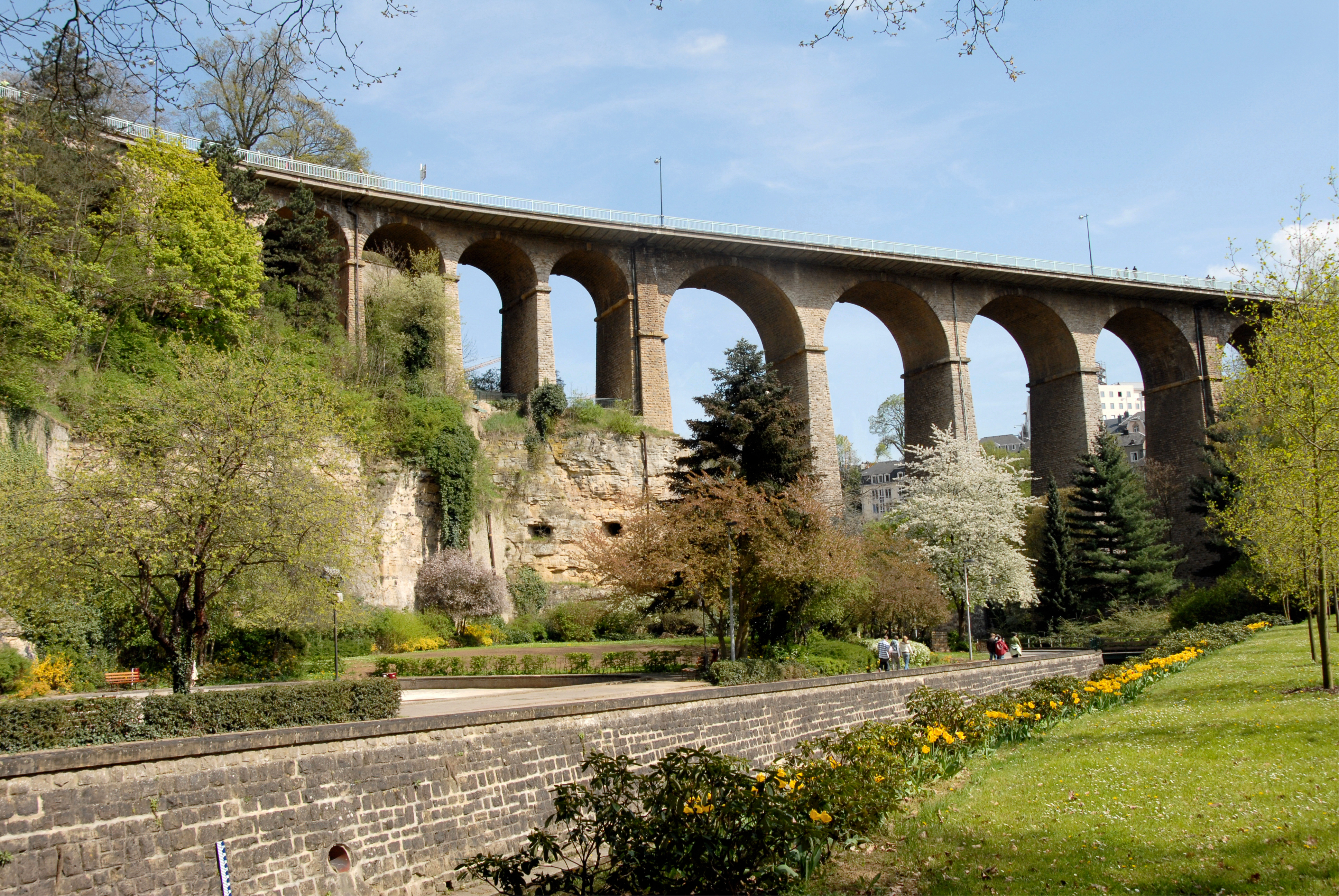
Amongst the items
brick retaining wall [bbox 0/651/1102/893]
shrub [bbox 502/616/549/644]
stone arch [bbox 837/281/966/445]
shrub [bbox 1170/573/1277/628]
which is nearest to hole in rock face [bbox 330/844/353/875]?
brick retaining wall [bbox 0/651/1102/893]

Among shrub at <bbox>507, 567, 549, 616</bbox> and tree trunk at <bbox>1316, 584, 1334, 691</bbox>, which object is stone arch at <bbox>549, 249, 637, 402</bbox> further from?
tree trunk at <bbox>1316, 584, 1334, 691</bbox>

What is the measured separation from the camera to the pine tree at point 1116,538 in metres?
36.7

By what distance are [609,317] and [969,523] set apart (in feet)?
49.7

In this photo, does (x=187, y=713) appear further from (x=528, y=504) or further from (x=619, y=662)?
(x=528, y=504)

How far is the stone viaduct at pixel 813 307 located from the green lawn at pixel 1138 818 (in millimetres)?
19896

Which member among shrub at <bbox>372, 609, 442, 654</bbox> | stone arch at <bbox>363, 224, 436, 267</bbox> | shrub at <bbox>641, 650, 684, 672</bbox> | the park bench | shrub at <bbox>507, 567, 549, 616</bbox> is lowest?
shrub at <bbox>641, 650, 684, 672</bbox>

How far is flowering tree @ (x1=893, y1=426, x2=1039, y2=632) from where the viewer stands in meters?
33.7

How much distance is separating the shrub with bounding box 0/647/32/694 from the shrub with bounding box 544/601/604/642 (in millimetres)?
14988

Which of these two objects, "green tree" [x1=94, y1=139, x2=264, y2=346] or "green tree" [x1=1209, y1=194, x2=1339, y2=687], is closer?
"green tree" [x1=1209, y1=194, x2=1339, y2=687]

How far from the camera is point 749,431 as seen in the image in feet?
81.4

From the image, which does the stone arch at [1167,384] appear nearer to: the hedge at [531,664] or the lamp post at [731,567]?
the lamp post at [731,567]

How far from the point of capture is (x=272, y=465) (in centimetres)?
1716

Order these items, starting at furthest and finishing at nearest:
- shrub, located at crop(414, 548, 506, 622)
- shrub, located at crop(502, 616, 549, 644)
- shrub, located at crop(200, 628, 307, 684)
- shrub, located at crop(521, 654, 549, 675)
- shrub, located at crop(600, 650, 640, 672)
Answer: shrub, located at crop(502, 616, 549, 644)
shrub, located at crop(414, 548, 506, 622)
shrub, located at crop(600, 650, 640, 672)
shrub, located at crop(521, 654, 549, 675)
shrub, located at crop(200, 628, 307, 684)

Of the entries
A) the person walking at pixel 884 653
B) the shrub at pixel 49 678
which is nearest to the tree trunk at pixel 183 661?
the shrub at pixel 49 678
